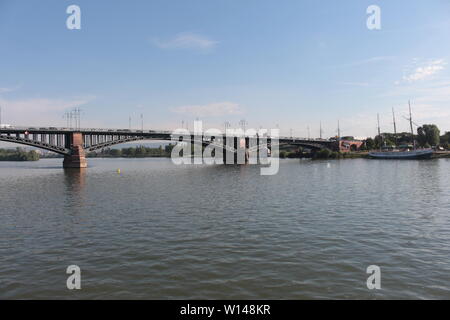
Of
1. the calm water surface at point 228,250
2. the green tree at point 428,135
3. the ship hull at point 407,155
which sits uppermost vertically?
the green tree at point 428,135

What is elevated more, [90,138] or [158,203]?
[90,138]

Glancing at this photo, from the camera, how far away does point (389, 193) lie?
32500mm

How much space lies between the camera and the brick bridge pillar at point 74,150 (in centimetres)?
9069

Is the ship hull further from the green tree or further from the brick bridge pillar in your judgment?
the brick bridge pillar

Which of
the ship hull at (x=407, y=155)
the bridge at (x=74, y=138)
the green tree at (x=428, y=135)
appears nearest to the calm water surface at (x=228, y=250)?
the bridge at (x=74, y=138)

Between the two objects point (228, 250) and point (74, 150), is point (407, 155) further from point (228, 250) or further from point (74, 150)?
point (228, 250)

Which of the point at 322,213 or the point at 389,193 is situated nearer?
the point at 322,213

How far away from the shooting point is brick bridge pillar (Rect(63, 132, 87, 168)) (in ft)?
298

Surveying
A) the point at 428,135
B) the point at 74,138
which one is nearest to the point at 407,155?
the point at 428,135

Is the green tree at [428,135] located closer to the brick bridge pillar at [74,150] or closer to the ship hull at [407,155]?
the ship hull at [407,155]
